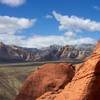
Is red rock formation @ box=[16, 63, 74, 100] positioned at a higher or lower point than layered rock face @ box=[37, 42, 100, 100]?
lower

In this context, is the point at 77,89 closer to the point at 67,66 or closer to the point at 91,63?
the point at 91,63

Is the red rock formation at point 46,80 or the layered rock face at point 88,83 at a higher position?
the layered rock face at point 88,83

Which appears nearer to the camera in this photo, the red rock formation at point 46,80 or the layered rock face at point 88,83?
the layered rock face at point 88,83

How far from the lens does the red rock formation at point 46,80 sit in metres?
58.6

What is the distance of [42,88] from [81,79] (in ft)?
87.9

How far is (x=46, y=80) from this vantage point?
60.1 m

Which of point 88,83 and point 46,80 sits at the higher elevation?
point 88,83

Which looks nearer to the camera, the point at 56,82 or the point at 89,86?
the point at 89,86

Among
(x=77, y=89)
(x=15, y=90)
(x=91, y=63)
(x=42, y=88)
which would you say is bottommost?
(x=15, y=90)

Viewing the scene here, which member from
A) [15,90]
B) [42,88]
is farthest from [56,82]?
[15,90]

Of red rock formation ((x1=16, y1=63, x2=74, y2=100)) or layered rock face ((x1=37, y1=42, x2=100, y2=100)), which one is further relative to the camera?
red rock formation ((x1=16, y1=63, x2=74, y2=100))

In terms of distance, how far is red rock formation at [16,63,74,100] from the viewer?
58.6m

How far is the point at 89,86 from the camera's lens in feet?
105

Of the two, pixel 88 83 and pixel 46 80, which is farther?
pixel 46 80
